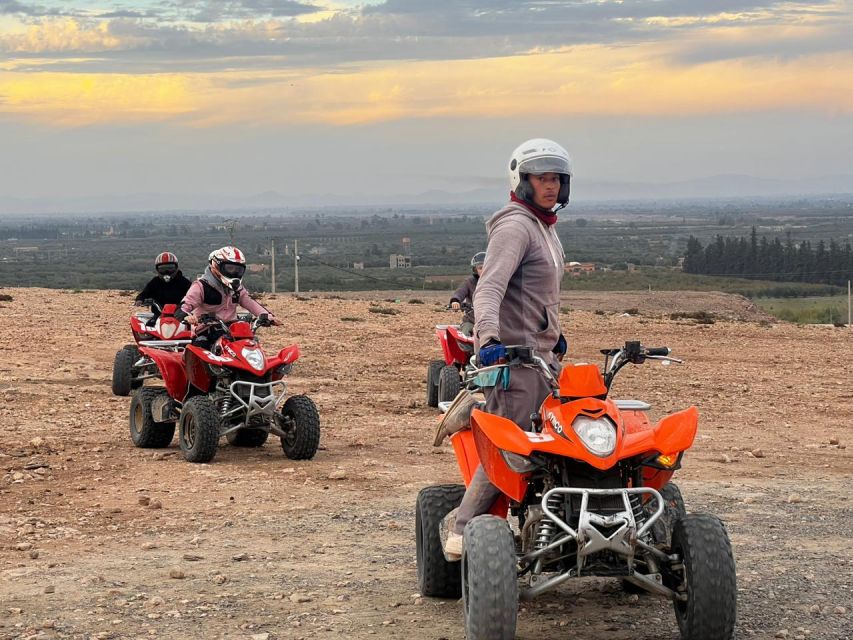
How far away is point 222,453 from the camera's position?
13.2 meters

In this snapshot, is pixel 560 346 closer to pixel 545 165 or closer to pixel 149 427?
pixel 545 165

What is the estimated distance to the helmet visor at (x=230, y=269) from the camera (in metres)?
13.3

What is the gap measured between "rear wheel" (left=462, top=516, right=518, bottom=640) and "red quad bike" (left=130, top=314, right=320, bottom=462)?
6.28 m

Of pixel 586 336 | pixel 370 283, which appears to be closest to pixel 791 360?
pixel 586 336

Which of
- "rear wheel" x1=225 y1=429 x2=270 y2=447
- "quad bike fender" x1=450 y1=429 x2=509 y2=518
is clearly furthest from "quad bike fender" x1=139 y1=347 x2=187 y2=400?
"quad bike fender" x1=450 y1=429 x2=509 y2=518

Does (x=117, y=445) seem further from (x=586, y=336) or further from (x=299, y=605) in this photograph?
(x=586, y=336)

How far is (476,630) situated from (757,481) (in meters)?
5.87

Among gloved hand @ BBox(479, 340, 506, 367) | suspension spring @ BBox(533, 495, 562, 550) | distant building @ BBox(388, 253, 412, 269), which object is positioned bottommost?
distant building @ BBox(388, 253, 412, 269)

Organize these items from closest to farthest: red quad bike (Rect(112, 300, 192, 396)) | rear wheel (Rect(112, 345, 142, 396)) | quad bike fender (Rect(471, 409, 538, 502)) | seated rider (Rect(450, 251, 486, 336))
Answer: quad bike fender (Rect(471, 409, 538, 502)) → seated rider (Rect(450, 251, 486, 336)) → red quad bike (Rect(112, 300, 192, 396)) → rear wheel (Rect(112, 345, 142, 396))

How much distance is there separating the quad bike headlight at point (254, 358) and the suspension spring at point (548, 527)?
636cm

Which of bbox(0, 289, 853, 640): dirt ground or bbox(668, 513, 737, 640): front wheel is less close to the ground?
bbox(668, 513, 737, 640): front wheel

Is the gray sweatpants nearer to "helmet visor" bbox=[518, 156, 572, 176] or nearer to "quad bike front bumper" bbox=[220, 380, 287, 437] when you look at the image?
"helmet visor" bbox=[518, 156, 572, 176]

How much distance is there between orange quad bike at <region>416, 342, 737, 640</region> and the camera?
6227 millimetres

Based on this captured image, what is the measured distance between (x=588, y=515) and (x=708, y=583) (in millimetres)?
627
